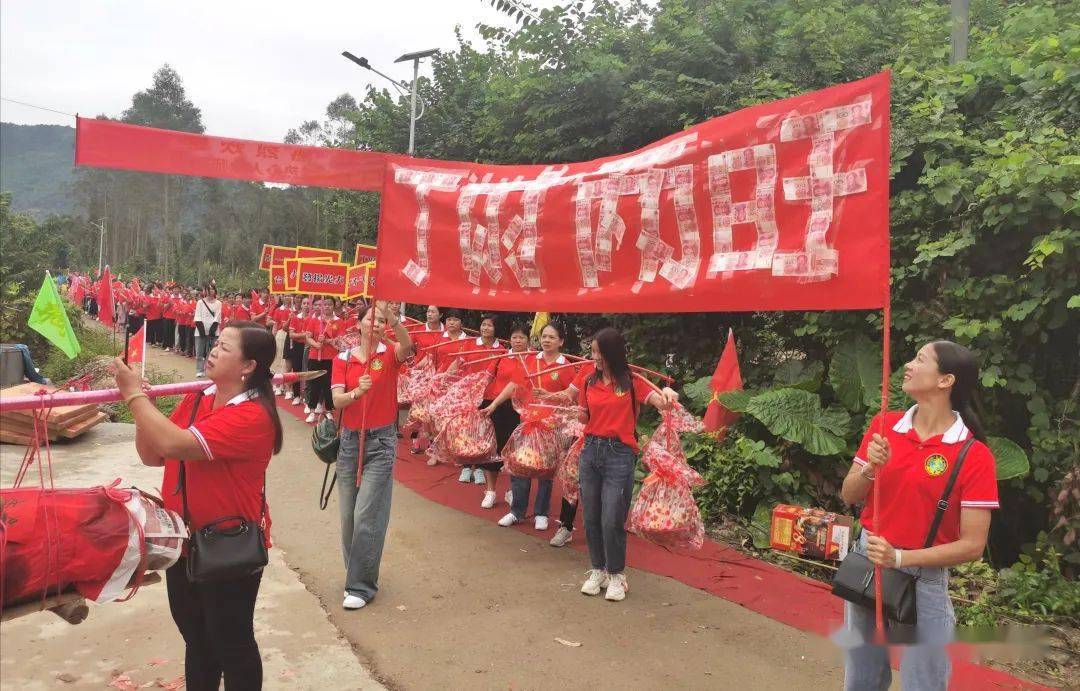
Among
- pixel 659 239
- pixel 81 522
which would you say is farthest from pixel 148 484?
pixel 659 239

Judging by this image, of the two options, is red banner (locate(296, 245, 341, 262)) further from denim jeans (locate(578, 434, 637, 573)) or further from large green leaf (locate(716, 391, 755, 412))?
denim jeans (locate(578, 434, 637, 573))

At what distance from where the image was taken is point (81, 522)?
2.19m

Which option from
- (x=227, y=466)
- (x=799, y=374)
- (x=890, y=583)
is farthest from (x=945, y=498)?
(x=799, y=374)

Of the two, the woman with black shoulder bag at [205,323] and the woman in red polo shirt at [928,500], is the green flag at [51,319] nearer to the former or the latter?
the woman in red polo shirt at [928,500]

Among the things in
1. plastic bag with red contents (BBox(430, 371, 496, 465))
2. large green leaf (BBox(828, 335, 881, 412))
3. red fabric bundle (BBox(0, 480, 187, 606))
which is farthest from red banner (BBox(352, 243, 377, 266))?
red fabric bundle (BBox(0, 480, 187, 606))

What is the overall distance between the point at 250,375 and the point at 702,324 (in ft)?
20.0

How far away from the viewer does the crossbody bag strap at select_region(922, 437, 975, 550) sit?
2.34 m

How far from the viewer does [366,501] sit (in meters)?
4.36

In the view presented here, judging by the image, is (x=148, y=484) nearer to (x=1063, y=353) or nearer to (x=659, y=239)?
(x=659, y=239)

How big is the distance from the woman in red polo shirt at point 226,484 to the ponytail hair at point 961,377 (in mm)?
2424

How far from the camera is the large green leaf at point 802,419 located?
554cm

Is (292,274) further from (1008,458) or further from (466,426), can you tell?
(1008,458)

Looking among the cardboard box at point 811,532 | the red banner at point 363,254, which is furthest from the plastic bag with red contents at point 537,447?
the red banner at point 363,254

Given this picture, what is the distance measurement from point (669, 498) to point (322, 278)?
872cm
